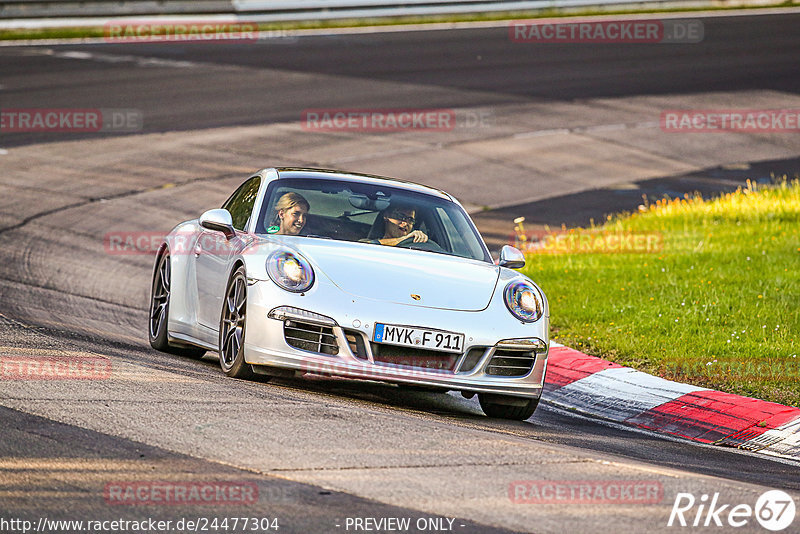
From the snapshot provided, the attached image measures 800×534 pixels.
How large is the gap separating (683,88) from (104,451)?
22369mm

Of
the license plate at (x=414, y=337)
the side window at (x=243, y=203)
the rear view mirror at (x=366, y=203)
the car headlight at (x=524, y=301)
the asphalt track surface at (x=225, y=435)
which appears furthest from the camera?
the side window at (x=243, y=203)

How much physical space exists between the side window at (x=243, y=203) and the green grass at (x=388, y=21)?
20568mm

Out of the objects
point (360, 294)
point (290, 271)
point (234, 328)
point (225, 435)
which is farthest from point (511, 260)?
point (225, 435)

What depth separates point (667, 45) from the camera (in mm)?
31578

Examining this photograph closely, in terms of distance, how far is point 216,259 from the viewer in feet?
27.0

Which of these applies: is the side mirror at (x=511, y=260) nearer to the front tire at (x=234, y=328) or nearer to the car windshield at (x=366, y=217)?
the car windshield at (x=366, y=217)

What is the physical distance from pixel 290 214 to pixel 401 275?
1.17 metres

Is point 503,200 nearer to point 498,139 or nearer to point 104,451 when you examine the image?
point 498,139

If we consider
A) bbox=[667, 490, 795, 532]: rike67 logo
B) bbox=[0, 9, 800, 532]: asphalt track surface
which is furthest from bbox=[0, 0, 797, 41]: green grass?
bbox=[667, 490, 795, 532]: rike67 logo

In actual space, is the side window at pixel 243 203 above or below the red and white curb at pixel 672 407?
above

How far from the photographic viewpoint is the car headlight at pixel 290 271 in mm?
7160

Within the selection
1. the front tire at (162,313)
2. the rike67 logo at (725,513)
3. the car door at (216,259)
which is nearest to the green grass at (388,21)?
the front tire at (162,313)

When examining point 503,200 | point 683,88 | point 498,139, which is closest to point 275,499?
point 503,200

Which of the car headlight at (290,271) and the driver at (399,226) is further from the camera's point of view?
the driver at (399,226)
